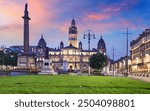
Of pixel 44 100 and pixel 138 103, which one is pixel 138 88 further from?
pixel 44 100

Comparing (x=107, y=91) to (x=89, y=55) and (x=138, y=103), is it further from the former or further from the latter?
(x=89, y=55)

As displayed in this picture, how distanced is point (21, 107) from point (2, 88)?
1809 millimetres

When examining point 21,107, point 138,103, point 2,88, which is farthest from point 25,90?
point 138,103

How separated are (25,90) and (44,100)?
138 centimetres

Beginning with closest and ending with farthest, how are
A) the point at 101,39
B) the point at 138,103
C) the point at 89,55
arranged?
1. the point at 138,103
2. the point at 101,39
3. the point at 89,55

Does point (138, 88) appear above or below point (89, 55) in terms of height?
below

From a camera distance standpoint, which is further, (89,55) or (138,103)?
(89,55)

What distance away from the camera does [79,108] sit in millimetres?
6637

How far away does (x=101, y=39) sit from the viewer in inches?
351

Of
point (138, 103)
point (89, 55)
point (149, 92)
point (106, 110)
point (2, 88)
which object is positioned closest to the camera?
point (106, 110)

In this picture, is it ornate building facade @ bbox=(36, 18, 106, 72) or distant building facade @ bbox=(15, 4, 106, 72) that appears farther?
distant building facade @ bbox=(15, 4, 106, 72)

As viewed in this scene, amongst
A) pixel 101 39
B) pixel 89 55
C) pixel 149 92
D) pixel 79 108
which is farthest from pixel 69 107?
pixel 89 55

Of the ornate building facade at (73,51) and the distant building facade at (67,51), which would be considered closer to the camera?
the ornate building facade at (73,51)

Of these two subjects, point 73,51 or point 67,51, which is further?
point 67,51
